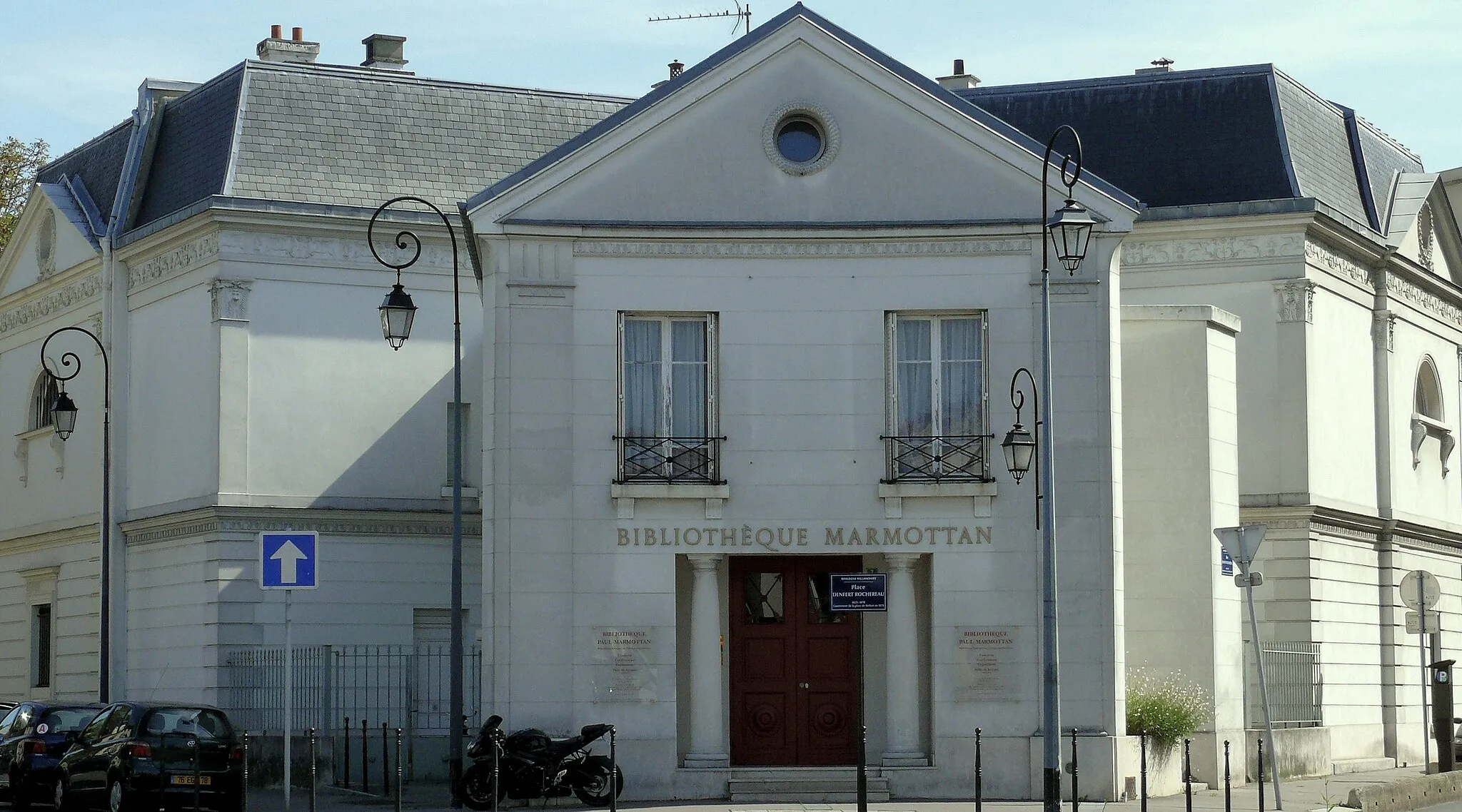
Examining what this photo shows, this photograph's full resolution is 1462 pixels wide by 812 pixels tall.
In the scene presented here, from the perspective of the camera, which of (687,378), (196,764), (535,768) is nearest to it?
(196,764)

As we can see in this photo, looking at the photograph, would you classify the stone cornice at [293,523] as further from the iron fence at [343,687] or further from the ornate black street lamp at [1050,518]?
the ornate black street lamp at [1050,518]

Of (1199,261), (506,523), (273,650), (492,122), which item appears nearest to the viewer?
(506,523)

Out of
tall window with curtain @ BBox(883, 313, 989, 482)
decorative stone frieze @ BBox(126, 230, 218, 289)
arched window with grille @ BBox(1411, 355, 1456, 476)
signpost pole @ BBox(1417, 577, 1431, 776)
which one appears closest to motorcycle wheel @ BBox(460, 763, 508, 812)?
tall window with curtain @ BBox(883, 313, 989, 482)

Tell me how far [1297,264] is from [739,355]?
1334 centimetres

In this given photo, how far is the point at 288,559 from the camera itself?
21.7m

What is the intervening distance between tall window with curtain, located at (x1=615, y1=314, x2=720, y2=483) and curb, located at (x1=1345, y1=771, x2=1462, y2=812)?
28.8 ft

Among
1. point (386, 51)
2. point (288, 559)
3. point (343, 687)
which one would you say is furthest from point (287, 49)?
point (288, 559)

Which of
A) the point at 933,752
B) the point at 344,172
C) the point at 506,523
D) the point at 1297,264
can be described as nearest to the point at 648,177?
the point at 506,523

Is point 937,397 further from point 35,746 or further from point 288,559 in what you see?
point 35,746

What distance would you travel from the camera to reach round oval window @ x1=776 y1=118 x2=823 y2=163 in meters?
26.8

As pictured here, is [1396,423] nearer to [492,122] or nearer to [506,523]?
[492,122]

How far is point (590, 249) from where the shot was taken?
2631 cm

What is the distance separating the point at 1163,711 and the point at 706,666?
6.24 m

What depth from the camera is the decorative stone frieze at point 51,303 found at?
38.5 metres
